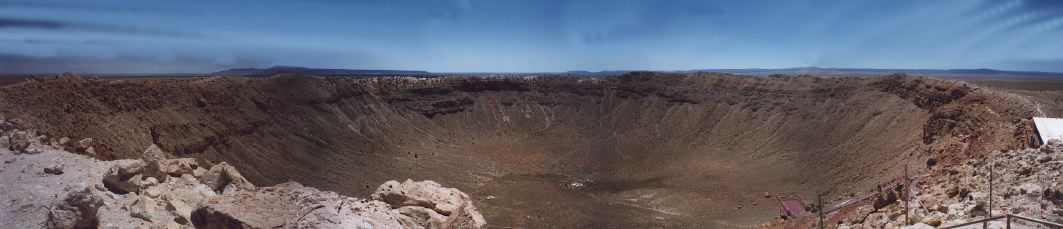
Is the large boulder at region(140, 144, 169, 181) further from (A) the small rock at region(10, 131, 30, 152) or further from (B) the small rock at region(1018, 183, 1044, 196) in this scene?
(B) the small rock at region(1018, 183, 1044, 196)

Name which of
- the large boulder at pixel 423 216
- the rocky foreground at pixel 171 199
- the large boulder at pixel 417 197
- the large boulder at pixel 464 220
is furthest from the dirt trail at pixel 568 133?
the large boulder at pixel 423 216

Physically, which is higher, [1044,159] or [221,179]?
[1044,159]

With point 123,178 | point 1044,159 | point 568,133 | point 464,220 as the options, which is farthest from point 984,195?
point 568,133

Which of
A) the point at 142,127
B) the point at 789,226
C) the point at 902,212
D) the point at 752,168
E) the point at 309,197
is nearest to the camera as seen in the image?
the point at 309,197

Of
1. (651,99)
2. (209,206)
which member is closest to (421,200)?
(209,206)

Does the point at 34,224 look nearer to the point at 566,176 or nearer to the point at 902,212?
the point at 902,212

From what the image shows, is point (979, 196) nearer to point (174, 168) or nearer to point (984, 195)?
point (984, 195)
